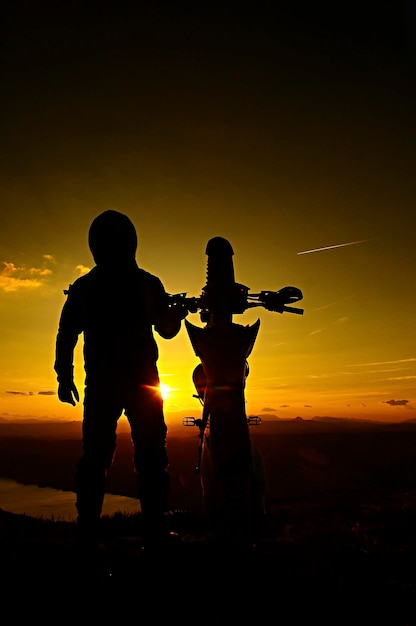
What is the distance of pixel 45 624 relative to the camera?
315cm

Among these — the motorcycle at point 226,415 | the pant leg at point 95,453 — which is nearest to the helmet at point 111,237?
the motorcycle at point 226,415

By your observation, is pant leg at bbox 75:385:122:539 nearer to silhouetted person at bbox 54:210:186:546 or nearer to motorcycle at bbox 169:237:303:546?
silhouetted person at bbox 54:210:186:546

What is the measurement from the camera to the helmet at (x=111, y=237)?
513 centimetres

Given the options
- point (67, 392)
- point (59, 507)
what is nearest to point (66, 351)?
point (67, 392)

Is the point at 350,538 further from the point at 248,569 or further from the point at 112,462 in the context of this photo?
the point at 112,462

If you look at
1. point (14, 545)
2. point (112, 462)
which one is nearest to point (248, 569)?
point (112, 462)

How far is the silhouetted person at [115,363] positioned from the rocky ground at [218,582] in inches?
16.8

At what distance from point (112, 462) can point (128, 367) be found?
3.13 feet

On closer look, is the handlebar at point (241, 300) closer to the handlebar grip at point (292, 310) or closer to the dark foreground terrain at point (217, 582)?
the handlebar grip at point (292, 310)

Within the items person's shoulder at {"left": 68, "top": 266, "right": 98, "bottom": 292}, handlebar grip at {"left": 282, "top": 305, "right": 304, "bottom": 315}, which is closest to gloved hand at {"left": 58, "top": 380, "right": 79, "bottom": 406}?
person's shoulder at {"left": 68, "top": 266, "right": 98, "bottom": 292}

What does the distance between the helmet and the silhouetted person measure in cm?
1

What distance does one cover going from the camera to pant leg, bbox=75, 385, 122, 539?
14.4 feet

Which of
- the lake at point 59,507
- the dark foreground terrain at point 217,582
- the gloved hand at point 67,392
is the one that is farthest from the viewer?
the lake at point 59,507

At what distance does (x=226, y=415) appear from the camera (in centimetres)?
455
